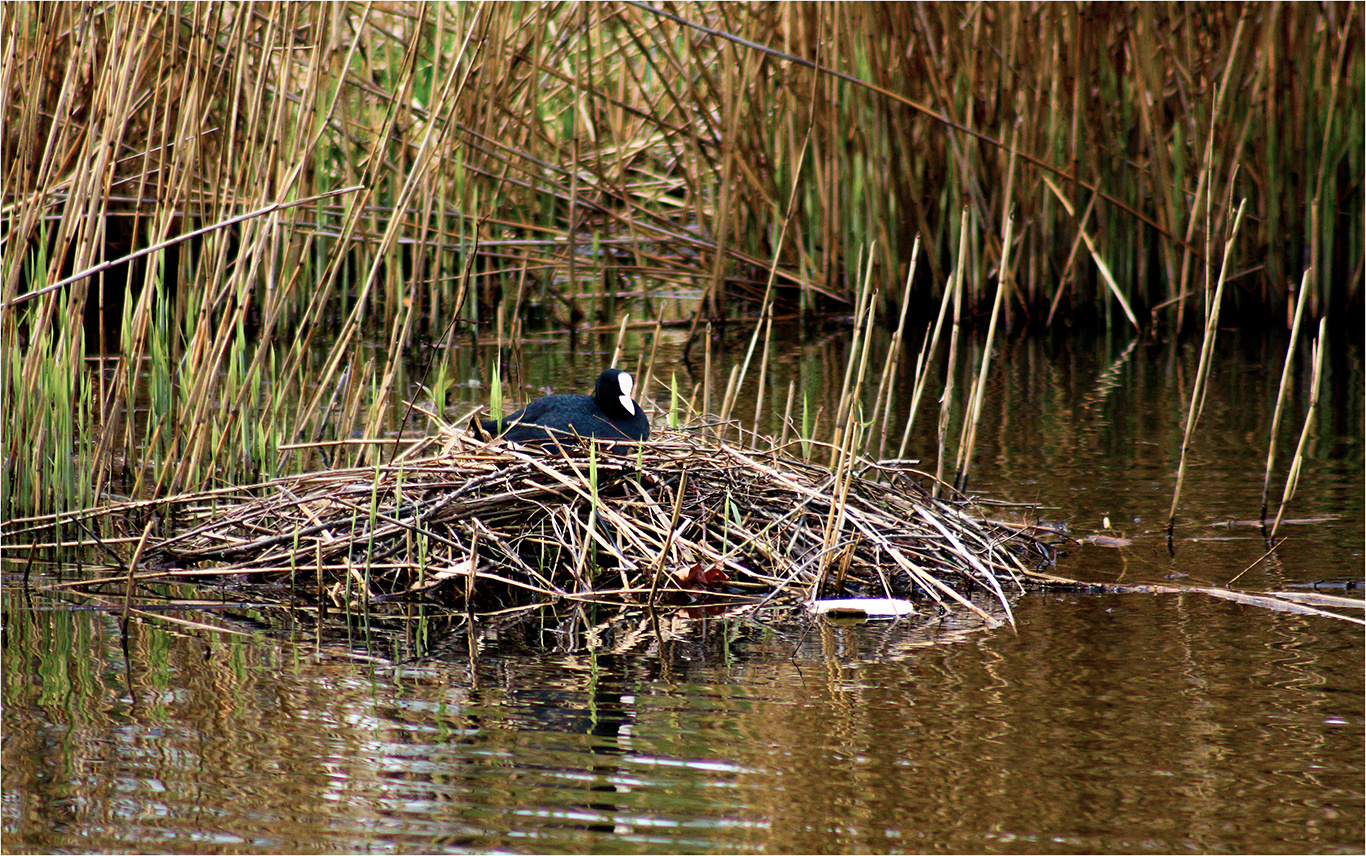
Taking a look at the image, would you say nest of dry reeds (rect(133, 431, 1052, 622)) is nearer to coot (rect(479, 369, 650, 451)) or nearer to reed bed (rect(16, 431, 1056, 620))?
reed bed (rect(16, 431, 1056, 620))

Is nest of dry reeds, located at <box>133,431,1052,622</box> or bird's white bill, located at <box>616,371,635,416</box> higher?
bird's white bill, located at <box>616,371,635,416</box>

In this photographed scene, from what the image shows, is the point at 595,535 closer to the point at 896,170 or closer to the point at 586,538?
the point at 586,538

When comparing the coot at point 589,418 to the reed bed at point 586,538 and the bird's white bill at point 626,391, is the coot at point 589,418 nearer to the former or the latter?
the bird's white bill at point 626,391

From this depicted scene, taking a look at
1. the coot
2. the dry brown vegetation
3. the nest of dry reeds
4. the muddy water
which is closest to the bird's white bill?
the coot

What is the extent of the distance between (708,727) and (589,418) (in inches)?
68.4

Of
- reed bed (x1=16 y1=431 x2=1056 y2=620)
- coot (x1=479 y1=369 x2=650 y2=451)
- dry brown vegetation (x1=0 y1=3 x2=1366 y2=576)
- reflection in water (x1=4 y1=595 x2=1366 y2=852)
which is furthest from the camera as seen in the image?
dry brown vegetation (x1=0 y1=3 x2=1366 y2=576)

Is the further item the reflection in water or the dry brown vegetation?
the dry brown vegetation

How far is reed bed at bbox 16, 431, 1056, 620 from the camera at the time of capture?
→ 4.21m

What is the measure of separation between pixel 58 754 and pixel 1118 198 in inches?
291

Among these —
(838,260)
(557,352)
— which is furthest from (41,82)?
(838,260)

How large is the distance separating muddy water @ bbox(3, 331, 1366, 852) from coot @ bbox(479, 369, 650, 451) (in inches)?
28.8

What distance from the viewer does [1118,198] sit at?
9148mm

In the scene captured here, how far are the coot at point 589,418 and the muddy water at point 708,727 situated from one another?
0.73m

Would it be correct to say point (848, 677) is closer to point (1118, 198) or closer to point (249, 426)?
point (249, 426)
